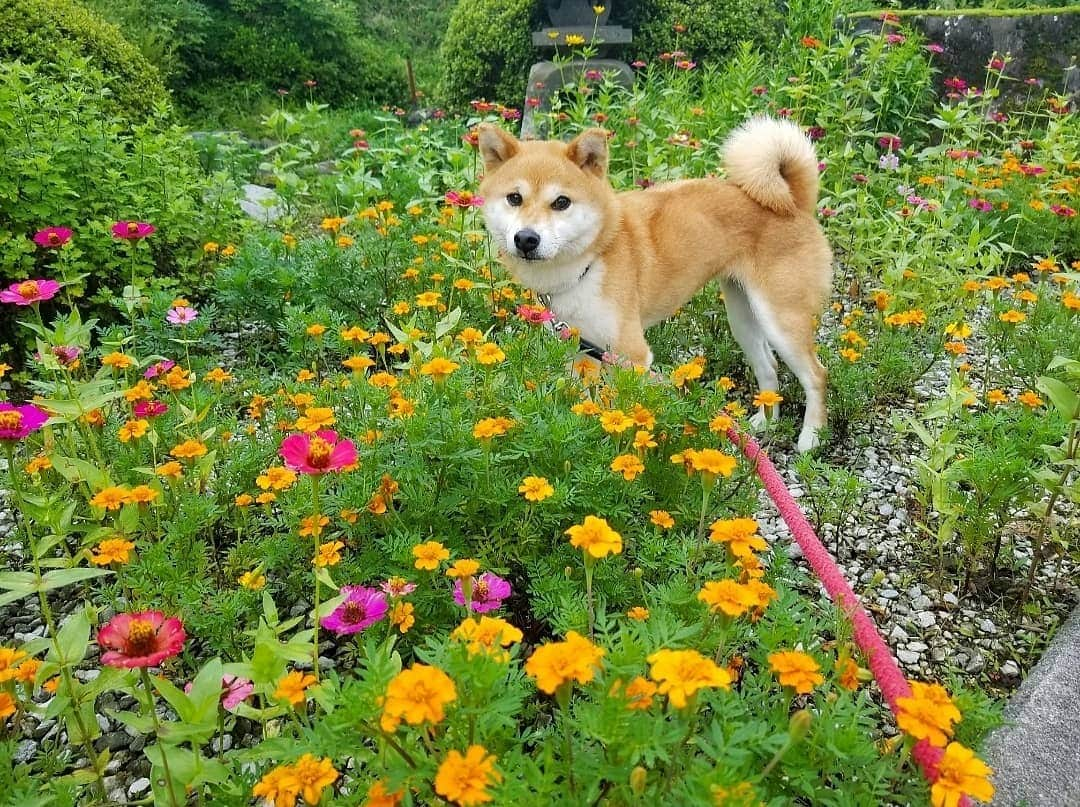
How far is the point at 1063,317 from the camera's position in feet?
10.3

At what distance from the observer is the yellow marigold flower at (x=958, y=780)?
965mm

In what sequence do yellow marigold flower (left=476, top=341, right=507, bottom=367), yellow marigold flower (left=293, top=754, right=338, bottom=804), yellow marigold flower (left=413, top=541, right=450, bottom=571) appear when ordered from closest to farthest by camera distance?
yellow marigold flower (left=293, top=754, right=338, bottom=804) < yellow marigold flower (left=413, top=541, right=450, bottom=571) < yellow marigold flower (left=476, top=341, right=507, bottom=367)

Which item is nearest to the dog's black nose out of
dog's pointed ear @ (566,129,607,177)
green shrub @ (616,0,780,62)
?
dog's pointed ear @ (566,129,607,177)

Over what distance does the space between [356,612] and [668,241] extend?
2503mm

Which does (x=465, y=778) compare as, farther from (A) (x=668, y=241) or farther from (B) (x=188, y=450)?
(A) (x=668, y=241)

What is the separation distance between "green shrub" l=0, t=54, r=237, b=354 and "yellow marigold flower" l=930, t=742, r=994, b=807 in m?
3.35

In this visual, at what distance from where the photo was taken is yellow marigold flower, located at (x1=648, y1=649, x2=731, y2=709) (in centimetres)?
96

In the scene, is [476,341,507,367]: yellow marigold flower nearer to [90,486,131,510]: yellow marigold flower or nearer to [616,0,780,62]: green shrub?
[90,486,131,510]: yellow marigold flower

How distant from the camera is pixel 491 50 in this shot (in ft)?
31.2

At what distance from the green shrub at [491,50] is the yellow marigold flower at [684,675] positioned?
935 centimetres

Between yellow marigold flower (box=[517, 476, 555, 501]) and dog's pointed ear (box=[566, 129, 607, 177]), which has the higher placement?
dog's pointed ear (box=[566, 129, 607, 177])

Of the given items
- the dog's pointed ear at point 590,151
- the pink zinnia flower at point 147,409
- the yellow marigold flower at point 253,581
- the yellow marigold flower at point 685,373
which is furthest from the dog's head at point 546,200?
the yellow marigold flower at point 253,581

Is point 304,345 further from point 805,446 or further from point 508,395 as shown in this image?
point 805,446

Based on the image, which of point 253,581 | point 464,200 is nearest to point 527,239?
point 464,200
